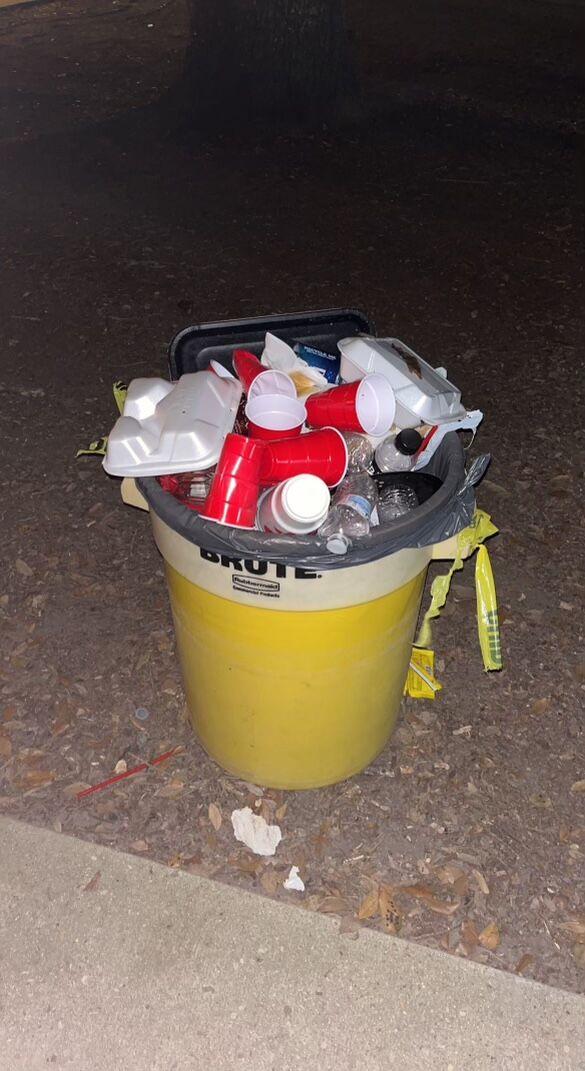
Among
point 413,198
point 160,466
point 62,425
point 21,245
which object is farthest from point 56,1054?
point 413,198

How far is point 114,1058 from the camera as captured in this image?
1.87 meters

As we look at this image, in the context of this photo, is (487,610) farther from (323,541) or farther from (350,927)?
(350,927)

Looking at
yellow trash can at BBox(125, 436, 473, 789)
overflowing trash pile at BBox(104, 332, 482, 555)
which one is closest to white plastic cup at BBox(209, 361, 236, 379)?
overflowing trash pile at BBox(104, 332, 482, 555)

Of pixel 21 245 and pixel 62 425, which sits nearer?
pixel 62 425

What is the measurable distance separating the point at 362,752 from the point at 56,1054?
93 centimetres

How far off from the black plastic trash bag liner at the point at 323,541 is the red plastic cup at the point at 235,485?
3 centimetres

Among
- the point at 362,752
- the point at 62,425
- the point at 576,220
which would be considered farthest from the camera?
the point at 576,220

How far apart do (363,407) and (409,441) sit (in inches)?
4.8

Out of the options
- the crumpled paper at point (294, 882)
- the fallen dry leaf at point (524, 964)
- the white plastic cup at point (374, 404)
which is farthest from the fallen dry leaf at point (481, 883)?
the white plastic cup at point (374, 404)

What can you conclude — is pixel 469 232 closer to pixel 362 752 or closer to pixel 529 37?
pixel 362 752

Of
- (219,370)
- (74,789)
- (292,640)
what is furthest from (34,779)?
(219,370)

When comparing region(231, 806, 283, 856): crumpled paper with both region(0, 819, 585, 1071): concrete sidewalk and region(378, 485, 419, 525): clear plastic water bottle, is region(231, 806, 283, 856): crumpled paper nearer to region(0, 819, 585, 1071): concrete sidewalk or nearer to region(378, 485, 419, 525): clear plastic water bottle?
region(0, 819, 585, 1071): concrete sidewalk

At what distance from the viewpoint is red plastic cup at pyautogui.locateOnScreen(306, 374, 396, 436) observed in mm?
1875

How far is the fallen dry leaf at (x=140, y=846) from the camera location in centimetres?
221
